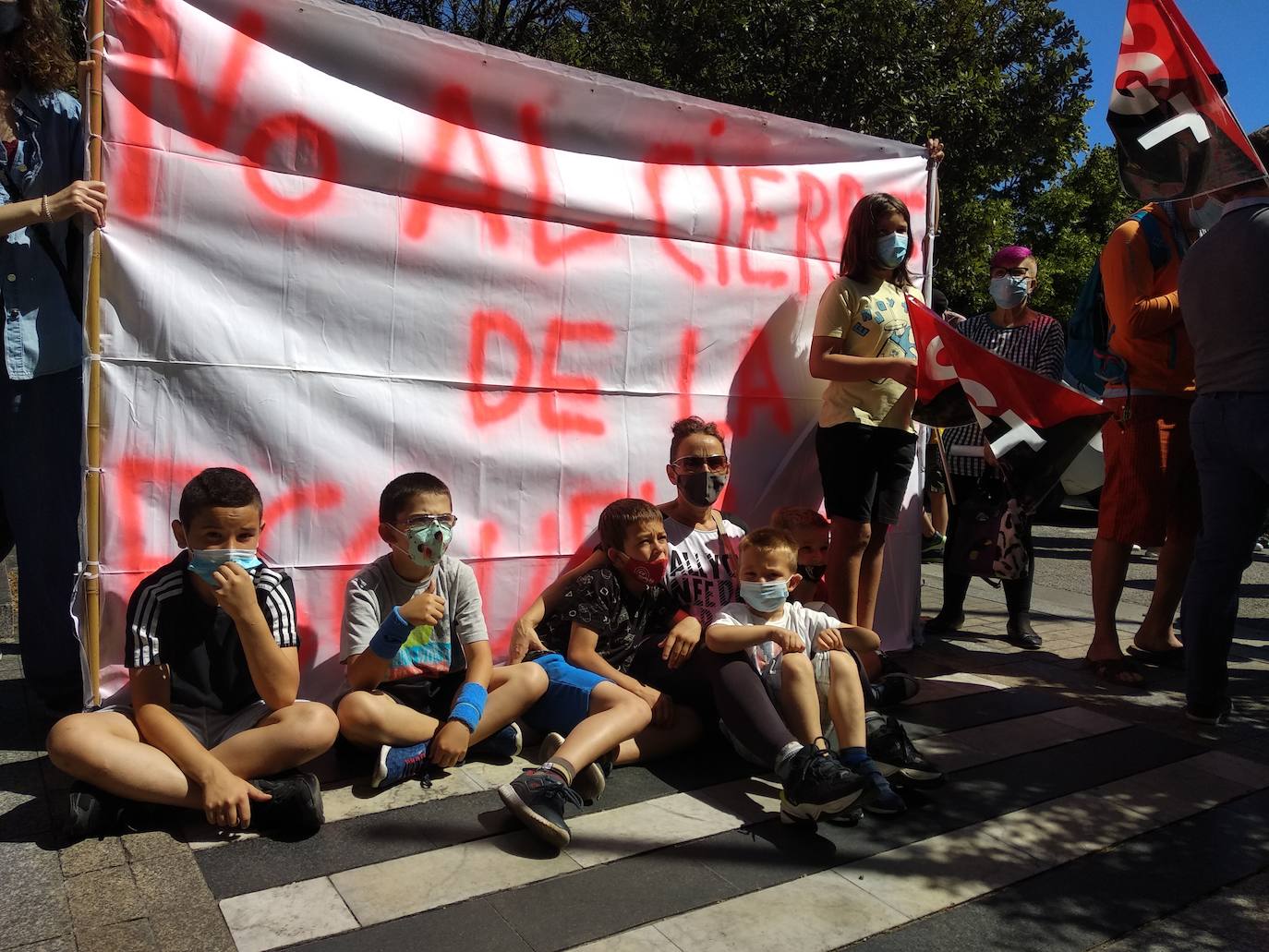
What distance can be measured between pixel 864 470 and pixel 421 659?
1.94 meters

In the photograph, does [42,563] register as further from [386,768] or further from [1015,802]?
[1015,802]

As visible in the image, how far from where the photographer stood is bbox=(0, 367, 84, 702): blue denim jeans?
3.21 m

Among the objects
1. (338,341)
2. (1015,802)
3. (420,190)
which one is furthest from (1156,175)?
(338,341)

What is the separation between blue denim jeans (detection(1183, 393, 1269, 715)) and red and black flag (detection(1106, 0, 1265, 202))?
2.48 ft

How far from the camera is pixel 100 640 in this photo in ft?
10.2

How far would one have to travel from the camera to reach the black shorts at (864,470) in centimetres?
420

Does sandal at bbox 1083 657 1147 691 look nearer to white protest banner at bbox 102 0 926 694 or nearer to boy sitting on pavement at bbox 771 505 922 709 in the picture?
boy sitting on pavement at bbox 771 505 922 709

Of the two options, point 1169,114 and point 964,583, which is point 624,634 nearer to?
point 964,583

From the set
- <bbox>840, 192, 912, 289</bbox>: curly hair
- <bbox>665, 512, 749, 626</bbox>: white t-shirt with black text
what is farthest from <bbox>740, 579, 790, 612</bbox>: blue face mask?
<bbox>840, 192, 912, 289</bbox>: curly hair

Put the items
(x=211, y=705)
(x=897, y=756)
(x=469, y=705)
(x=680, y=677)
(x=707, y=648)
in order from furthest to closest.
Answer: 1. (x=680, y=677)
2. (x=707, y=648)
3. (x=897, y=756)
4. (x=469, y=705)
5. (x=211, y=705)

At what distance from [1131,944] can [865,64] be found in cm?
1045

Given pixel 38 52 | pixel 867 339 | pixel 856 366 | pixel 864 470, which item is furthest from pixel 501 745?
pixel 38 52

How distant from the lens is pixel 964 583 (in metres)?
5.30

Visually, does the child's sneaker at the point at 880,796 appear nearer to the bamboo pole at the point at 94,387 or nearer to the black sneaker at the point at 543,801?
the black sneaker at the point at 543,801
